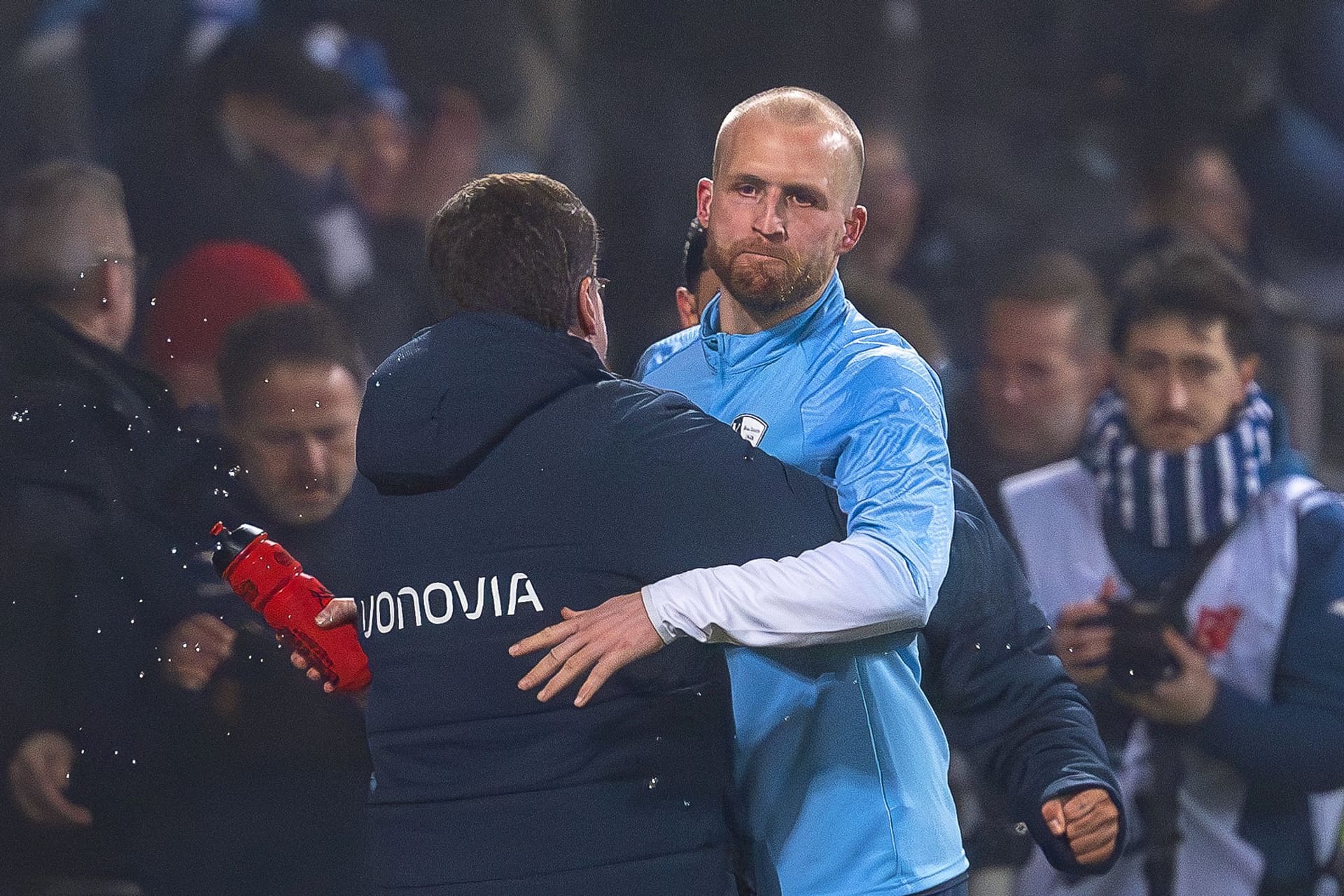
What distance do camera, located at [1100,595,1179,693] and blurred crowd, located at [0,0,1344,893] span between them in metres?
0.47

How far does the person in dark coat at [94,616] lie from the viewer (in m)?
3.46

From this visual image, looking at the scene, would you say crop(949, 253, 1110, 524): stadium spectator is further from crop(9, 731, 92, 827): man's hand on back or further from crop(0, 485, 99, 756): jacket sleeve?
crop(9, 731, 92, 827): man's hand on back

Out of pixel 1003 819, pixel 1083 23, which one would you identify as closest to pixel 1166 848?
pixel 1003 819

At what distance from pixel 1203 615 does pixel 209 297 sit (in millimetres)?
2635

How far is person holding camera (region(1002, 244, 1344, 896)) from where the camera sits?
347cm

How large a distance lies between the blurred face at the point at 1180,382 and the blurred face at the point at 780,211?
6.90 ft

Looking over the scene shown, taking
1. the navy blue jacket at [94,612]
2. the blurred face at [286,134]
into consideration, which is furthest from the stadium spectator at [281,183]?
the navy blue jacket at [94,612]

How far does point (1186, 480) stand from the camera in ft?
12.1

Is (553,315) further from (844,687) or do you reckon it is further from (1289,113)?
(1289,113)

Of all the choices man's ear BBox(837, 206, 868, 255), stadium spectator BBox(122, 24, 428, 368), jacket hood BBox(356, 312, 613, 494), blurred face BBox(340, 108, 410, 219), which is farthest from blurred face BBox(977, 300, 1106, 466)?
jacket hood BBox(356, 312, 613, 494)

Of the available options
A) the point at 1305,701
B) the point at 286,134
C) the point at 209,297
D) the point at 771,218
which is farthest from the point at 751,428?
the point at 286,134

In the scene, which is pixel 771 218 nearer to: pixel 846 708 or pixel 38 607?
pixel 846 708

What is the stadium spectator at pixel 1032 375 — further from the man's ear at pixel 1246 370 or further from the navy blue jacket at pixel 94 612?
the navy blue jacket at pixel 94 612

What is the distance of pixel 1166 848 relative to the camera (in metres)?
3.51
